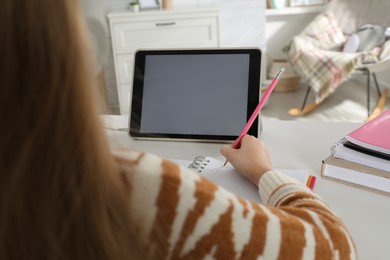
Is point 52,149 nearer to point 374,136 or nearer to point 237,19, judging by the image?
point 374,136

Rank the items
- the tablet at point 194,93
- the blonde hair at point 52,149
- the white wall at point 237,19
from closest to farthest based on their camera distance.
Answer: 1. the blonde hair at point 52,149
2. the tablet at point 194,93
3. the white wall at point 237,19

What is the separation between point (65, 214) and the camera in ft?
1.25

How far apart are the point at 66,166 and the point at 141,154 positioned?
76mm

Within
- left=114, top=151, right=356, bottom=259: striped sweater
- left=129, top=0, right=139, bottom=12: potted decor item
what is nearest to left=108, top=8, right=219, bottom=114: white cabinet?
left=129, top=0, right=139, bottom=12: potted decor item

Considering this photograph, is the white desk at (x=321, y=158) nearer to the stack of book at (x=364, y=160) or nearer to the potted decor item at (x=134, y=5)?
the stack of book at (x=364, y=160)

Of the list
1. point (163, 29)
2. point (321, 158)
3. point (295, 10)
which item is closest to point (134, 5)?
point (163, 29)

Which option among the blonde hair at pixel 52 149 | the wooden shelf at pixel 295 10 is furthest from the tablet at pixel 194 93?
the wooden shelf at pixel 295 10

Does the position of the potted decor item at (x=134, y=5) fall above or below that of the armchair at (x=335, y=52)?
above

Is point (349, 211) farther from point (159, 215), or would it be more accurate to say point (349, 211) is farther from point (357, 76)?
point (357, 76)

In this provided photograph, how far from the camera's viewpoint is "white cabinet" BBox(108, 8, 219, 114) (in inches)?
116

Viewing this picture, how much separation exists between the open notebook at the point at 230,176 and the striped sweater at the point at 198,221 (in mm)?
259

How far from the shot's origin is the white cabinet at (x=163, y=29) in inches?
116

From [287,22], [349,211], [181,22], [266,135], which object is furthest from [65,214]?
[287,22]

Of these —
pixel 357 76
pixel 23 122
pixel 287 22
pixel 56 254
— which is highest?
pixel 23 122
